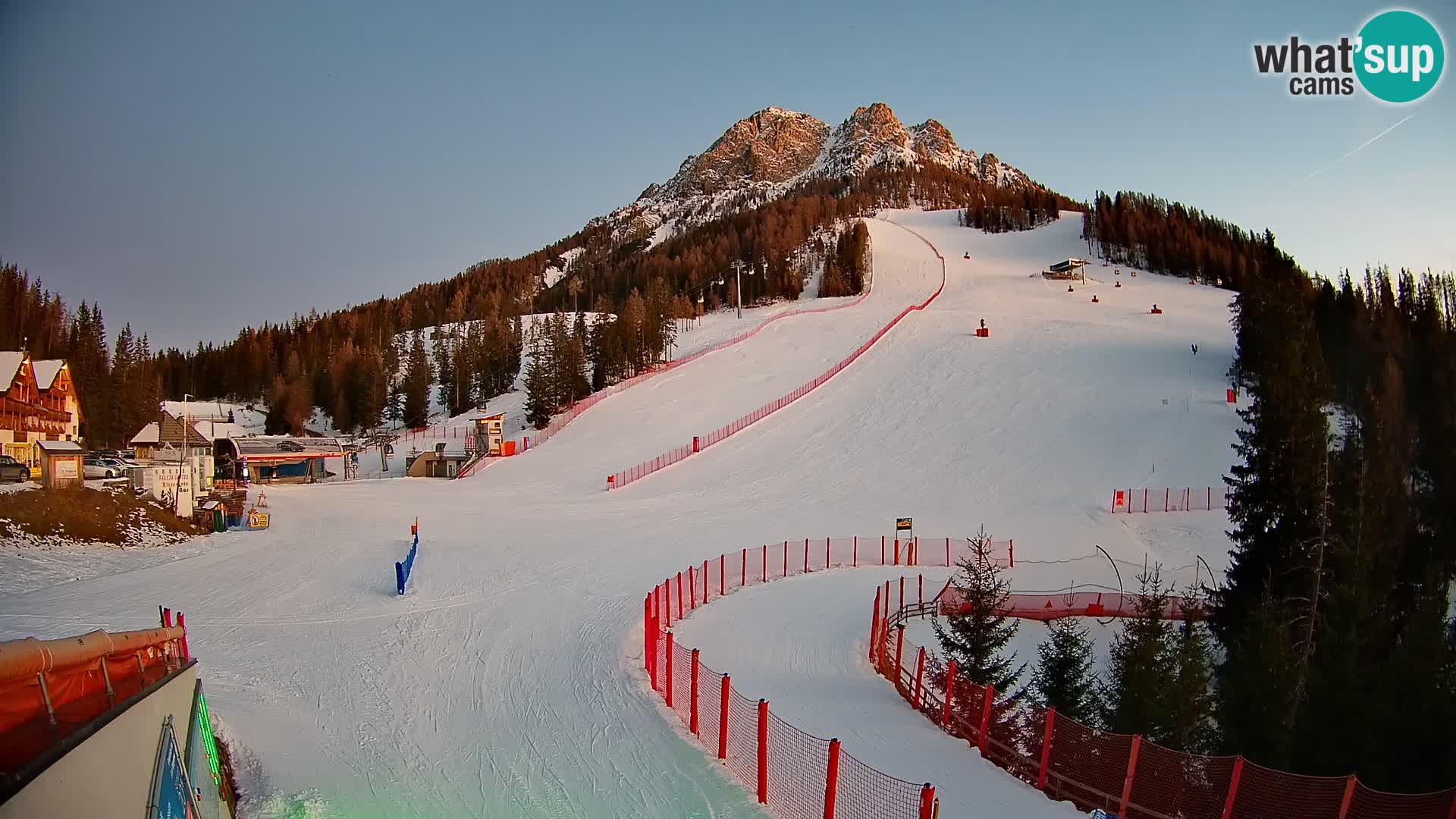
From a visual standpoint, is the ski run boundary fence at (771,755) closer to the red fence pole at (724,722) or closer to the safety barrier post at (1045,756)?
the red fence pole at (724,722)

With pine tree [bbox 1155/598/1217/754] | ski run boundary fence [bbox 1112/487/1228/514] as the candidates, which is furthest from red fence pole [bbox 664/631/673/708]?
ski run boundary fence [bbox 1112/487/1228/514]

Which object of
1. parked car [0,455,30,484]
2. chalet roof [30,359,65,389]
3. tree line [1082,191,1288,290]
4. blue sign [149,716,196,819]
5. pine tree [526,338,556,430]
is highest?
tree line [1082,191,1288,290]

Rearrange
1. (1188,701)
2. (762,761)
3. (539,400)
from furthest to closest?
(539,400), (1188,701), (762,761)

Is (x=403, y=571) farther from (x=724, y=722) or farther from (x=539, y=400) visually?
(x=539, y=400)

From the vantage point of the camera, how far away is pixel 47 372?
47.1 m

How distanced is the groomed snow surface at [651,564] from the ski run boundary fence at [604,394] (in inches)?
52.8

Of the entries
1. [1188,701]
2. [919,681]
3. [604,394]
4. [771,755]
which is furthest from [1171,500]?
[604,394]

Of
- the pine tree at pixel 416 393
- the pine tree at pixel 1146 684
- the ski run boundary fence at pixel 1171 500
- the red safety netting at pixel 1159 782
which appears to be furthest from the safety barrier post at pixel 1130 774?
the pine tree at pixel 416 393

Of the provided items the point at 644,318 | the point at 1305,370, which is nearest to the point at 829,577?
the point at 1305,370

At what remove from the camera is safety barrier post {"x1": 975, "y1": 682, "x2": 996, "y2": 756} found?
10477 mm

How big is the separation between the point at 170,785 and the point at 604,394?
166ft

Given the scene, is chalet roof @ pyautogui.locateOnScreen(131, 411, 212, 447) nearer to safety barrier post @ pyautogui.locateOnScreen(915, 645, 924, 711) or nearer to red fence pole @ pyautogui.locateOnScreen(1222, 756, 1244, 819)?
safety barrier post @ pyautogui.locateOnScreen(915, 645, 924, 711)

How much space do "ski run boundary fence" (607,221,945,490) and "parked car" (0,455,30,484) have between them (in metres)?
22.6

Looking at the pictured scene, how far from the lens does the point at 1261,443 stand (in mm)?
22016
